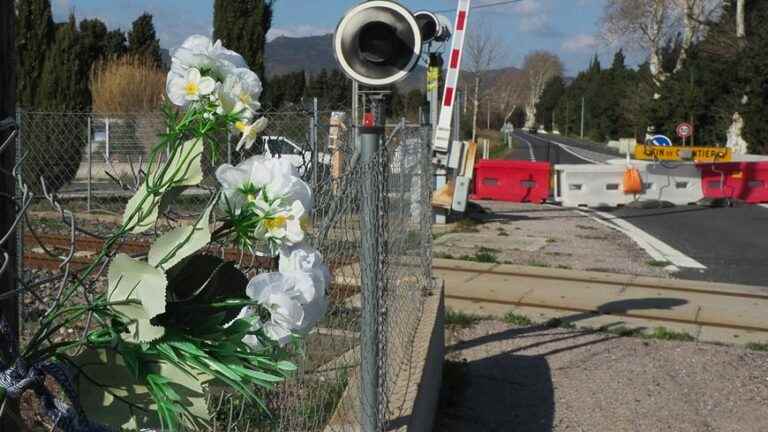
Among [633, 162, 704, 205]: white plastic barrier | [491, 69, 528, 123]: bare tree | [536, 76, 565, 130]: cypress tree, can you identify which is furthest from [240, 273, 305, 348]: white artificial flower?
[536, 76, 565, 130]: cypress tree

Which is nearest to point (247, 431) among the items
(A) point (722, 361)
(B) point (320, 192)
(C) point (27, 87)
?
(B) point (320, 192)

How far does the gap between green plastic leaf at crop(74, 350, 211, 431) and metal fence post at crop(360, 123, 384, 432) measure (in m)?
2.07

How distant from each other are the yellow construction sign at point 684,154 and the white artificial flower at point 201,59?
67.3 feet

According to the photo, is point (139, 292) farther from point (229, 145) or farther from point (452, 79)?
point (452, 79)

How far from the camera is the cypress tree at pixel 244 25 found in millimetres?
24406

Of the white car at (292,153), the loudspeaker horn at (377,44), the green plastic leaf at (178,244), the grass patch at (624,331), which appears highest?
the loudspeaker horn at (377,44)

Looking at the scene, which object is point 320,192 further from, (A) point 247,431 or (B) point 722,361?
(B) point 722,361

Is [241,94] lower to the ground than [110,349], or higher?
higher

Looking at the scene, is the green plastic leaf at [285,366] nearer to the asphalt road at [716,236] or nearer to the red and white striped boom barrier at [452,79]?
the asphalt road at [716,236]

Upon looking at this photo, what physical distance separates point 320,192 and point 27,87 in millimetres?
19705

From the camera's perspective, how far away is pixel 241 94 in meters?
1.59

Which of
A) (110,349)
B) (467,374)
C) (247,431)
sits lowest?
(467,374)

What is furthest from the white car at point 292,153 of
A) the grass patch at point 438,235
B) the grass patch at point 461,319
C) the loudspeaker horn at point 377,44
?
the grass patch at point 438,235

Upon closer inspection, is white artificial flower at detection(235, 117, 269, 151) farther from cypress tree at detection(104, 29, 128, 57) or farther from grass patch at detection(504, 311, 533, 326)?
cypress tree at detection(104, 29, 128, 57)
